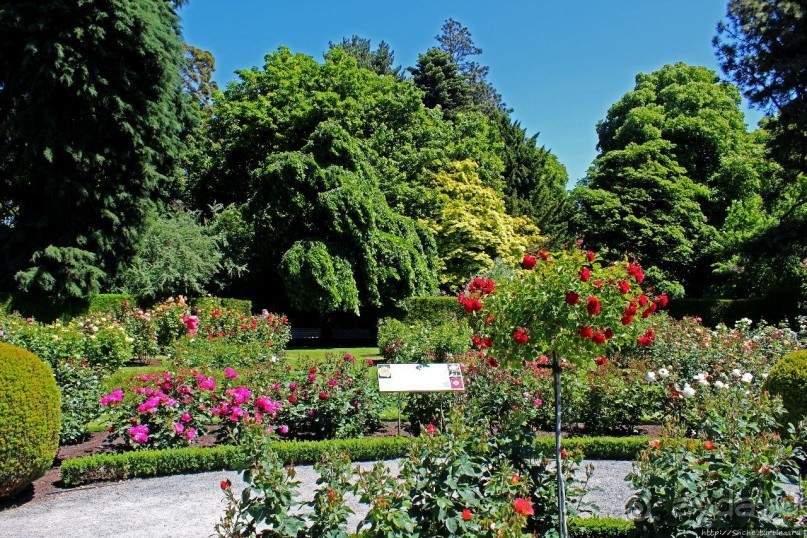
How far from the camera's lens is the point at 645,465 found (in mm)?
3902

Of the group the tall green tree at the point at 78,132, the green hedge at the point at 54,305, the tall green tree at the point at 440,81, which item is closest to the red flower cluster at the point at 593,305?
the green hedge at the point at 54,305

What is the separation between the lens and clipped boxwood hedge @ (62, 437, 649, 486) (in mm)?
6562

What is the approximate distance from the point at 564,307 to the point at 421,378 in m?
3.06

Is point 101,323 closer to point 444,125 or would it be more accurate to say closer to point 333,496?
point 333,496

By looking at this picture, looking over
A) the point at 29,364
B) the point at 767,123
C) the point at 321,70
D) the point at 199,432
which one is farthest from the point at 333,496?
the point at 321,70

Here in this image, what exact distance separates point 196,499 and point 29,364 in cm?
204

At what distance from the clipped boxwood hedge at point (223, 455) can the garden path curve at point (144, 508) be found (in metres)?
0.14

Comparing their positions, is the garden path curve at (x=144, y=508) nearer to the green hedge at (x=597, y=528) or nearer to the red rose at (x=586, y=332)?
the green hedge at (x=597, y=528)

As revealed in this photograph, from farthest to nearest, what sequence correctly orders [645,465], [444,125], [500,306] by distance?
1. [444,125]
2. [500,306]
3. [645,465]

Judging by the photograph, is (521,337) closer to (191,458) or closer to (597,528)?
(597,528)

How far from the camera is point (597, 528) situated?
15.6ft

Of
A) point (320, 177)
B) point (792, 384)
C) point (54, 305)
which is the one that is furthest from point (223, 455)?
point (320, 177)

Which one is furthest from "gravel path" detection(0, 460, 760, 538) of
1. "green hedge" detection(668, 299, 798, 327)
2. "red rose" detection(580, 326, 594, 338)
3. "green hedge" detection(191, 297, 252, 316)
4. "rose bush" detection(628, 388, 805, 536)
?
"green hedge" detection(668, 299, 798, 327)

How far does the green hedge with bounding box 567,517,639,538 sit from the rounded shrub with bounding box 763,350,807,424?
10.5 feet
